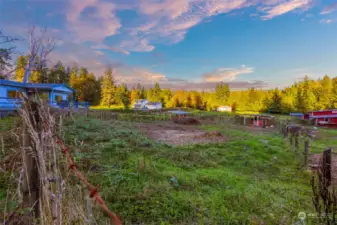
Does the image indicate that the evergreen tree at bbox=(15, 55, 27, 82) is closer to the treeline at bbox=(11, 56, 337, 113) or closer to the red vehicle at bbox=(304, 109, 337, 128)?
the treeline at bbox=(11, 56, 337, 113)

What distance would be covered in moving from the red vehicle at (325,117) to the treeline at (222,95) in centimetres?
1490

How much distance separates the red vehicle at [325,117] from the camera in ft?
80.4

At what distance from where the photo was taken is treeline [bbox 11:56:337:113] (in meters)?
A: 38.6

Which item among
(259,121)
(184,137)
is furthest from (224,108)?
(184,137)

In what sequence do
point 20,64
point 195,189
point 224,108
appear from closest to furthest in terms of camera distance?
point 195,189 → point 20,64 → point 224,108

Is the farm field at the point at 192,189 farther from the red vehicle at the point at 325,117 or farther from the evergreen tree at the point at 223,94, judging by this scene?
the evergreen tree at the point at 223,94

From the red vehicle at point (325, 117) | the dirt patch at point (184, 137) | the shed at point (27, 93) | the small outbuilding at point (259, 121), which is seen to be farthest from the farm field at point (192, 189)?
the red vehicle at point (325, 117)

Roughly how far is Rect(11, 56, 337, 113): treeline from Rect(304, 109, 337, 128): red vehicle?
1490 cm

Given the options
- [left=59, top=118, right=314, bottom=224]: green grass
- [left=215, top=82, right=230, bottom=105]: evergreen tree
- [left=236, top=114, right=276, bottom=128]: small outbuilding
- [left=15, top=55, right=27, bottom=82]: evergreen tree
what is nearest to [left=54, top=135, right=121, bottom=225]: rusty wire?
[left=59, top=118, right=314, bottom=224]: green grass

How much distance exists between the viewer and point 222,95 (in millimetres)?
59781

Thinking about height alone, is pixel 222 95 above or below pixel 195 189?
above

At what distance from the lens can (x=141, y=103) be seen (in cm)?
5409

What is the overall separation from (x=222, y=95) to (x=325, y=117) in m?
35.1

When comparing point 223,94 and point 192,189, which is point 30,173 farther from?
point 223,94
